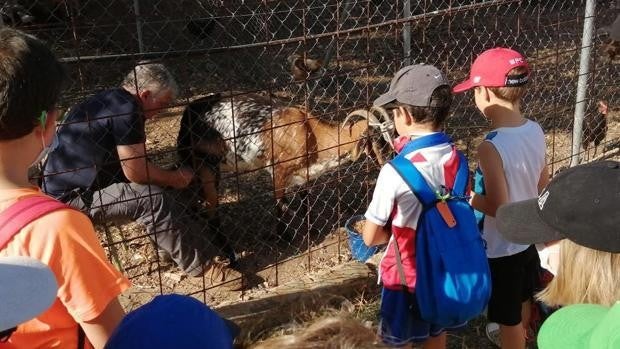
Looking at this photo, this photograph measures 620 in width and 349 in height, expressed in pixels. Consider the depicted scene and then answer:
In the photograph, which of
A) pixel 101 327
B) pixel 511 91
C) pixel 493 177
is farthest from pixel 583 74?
pixel 101 327

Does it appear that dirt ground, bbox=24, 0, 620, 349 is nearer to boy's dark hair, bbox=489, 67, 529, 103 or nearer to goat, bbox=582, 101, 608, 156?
goat, bbox=582, 101, 608, 156

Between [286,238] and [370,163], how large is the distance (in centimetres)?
92

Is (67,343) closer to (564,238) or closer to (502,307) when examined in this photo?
(564,238)

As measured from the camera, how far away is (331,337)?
135cm

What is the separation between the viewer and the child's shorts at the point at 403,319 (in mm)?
2908

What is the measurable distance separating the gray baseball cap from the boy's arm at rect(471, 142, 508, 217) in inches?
14.7

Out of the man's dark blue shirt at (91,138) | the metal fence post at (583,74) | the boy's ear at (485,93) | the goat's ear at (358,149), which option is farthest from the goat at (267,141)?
the boy's ear at (485,93)

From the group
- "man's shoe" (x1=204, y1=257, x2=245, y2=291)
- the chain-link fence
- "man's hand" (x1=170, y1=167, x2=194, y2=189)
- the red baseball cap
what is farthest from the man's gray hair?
the red baseball cap

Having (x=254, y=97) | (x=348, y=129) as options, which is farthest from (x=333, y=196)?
(x=254, y=97)

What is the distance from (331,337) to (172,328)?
1.01 feet

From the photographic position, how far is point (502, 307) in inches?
128

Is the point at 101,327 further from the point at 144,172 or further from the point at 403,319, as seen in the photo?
the point at 144,172

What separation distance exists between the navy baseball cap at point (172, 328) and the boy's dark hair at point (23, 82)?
0.63m

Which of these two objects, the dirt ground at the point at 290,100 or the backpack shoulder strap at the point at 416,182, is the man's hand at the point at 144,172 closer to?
the dirt ground at the point at 290,100
